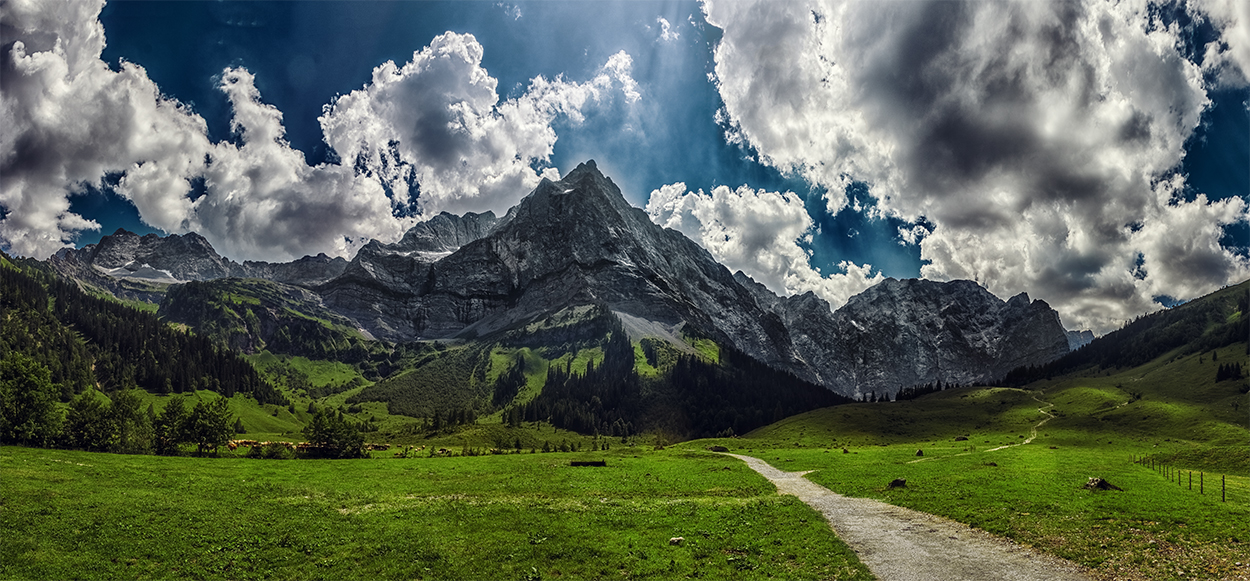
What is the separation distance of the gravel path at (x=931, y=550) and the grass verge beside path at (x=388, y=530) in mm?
1600

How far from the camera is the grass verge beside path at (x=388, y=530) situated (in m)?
26.1

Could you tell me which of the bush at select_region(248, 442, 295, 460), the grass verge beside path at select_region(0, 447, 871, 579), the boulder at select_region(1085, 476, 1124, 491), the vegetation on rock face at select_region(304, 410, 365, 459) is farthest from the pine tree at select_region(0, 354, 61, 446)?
the boulder at select_region(1085, 476, 1124, 491)

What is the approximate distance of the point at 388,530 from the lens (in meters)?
33.2

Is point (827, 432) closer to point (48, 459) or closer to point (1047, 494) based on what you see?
point (1047, 494)

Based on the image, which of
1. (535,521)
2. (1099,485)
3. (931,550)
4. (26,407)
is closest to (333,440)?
(26,407)

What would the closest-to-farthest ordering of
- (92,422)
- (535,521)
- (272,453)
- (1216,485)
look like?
(535,521) < (1216,485) < (92,422) < (272,453)

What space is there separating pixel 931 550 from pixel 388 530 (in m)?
31.2

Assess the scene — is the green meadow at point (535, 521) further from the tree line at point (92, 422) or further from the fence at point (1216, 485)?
the tree line at point (92, 422)

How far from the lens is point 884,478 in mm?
56750

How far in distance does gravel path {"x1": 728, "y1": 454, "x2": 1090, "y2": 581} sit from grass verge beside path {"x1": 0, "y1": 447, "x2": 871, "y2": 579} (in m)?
1.60

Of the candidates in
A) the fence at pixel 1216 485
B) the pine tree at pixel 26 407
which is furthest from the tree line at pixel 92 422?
the fence at pixel 1216 485

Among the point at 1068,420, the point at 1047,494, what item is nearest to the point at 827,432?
the point at 1068,420

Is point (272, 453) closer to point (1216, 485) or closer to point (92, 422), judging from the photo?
point (92, 422)

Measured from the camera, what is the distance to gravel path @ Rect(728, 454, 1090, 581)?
24.8 metres
